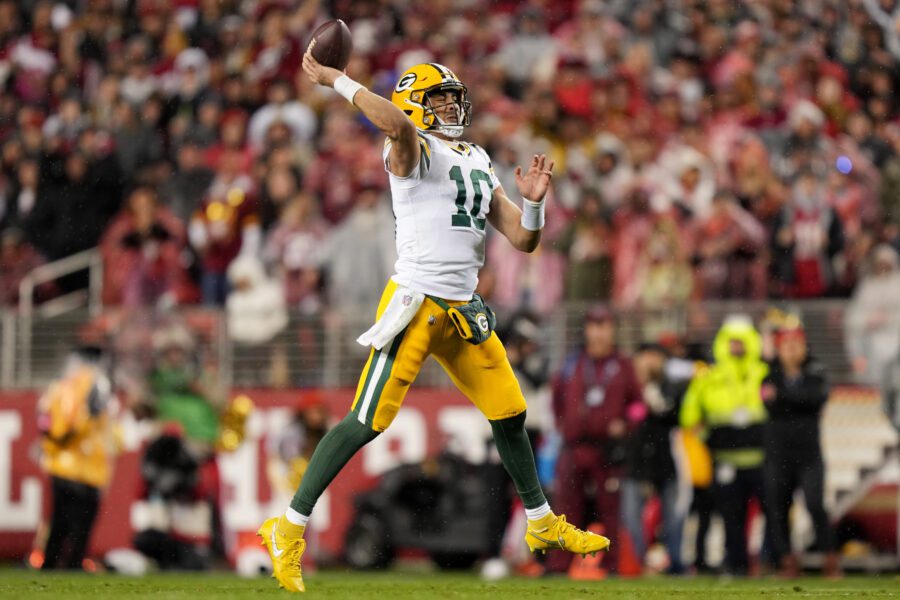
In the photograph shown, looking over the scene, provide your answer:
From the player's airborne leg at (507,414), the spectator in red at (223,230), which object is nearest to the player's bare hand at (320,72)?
the player's airborne leg at (507,414)

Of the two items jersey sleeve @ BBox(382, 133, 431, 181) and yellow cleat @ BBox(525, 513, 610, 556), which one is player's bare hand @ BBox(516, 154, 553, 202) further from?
yellow cleat @ BBox(525, 513, 610, 556)

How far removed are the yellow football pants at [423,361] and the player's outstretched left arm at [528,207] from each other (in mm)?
538

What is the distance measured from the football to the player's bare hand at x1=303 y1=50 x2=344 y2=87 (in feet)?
0.09

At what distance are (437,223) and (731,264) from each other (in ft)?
21.9

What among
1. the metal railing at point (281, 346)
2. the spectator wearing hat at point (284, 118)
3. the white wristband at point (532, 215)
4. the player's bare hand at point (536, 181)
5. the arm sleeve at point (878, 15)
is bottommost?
the metal railing at point (281, 346)

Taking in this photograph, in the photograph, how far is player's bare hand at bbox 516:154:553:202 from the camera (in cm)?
803

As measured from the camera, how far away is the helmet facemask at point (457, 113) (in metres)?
8.09

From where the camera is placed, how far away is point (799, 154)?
609 inches

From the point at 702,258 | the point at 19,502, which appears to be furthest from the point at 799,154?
the point at 19,502

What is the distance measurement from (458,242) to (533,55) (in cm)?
1020

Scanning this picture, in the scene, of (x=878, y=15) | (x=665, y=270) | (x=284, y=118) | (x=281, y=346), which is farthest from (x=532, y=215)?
(x=878, y=15)

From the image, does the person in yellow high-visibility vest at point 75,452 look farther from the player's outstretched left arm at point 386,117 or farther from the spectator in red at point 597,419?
the player's outstretched left arm at point 386,117

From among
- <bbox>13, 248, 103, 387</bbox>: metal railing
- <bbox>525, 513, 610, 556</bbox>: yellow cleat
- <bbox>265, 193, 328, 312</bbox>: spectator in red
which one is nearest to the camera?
<bbox>525, 513, 610, 556</bbox>: yellow cleat

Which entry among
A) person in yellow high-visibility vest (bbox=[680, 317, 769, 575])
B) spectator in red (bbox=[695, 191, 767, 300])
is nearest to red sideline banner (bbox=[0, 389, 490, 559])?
person in yellow high-visibility vest (bbox=[680, 317, 769, 575])
